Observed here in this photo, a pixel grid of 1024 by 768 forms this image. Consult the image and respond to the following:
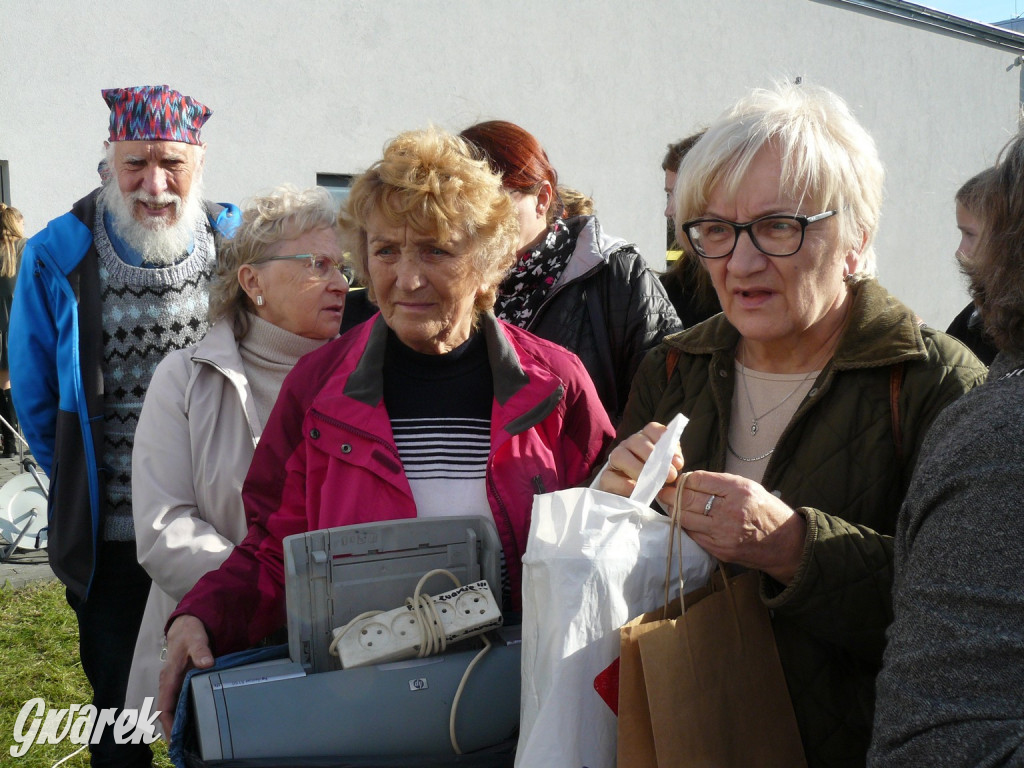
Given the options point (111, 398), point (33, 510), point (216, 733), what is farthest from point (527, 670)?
point (33, 510)

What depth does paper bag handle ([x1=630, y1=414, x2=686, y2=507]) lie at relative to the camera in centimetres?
146

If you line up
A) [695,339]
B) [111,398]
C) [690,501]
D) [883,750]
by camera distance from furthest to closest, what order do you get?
[111,398]
[695,339]
[690,501]
[883,750]

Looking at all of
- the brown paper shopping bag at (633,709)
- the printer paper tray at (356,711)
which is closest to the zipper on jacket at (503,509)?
the printer paper tray at (356,711)

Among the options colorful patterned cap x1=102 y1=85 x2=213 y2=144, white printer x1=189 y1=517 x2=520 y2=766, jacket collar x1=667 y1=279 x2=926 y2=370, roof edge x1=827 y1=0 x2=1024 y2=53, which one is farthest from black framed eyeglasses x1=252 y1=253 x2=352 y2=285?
roof edge x1=827 y1=0 x2=1024 y2=53

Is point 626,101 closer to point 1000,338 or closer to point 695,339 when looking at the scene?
point 695,339

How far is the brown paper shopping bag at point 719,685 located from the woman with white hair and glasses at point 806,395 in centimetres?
5

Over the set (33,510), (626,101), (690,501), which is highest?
(626,101)

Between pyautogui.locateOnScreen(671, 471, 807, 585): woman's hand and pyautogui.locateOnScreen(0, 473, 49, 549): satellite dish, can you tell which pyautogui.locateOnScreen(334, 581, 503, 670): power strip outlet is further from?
pyautogui.locateOnScreen(0, 473, 49, 549): satellite dish

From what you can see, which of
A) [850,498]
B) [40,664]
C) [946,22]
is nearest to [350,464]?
[850,498]

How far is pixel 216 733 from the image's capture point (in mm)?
1501

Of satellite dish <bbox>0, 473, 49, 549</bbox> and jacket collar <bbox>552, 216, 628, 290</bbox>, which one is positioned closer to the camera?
jacket collar <bbox>552, 216, 628, 290</bbox>

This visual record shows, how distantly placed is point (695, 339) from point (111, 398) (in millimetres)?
2067

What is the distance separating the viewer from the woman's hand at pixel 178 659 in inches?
67.9

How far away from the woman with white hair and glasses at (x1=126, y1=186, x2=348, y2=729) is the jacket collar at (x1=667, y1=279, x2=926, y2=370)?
5.33ft
